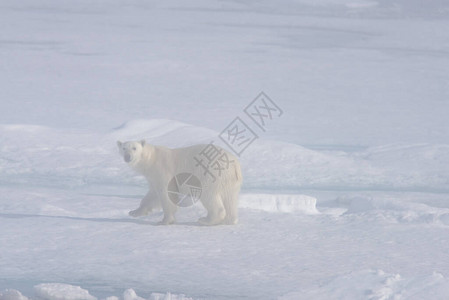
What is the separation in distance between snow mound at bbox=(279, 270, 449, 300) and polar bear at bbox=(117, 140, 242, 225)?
107cm

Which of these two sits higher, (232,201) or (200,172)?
(200,172)

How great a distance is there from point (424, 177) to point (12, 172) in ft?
10.6

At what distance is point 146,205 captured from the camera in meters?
3.87

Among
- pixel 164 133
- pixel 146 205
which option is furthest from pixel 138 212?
pixel 164 133

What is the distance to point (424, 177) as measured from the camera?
17.7 feet

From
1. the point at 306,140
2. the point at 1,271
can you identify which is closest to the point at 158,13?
the point at 306,140

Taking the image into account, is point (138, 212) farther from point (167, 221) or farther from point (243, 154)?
point (243, 154)

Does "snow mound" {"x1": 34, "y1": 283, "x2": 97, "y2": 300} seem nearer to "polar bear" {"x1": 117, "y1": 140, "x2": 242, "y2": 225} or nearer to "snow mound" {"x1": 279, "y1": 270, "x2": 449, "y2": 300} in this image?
"snow mound" {"x1": 279, "y1": 270, "x2": 449, "y2": 300}

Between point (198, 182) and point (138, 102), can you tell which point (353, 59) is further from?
point (198, 182)

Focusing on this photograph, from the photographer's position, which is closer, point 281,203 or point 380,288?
point 380,288

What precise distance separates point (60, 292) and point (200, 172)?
1.32m

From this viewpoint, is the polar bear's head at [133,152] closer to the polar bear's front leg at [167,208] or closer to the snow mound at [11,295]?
the polar bear's front leg at [167,208]

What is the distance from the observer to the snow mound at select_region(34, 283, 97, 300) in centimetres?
247

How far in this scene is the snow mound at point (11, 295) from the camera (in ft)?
7.98
